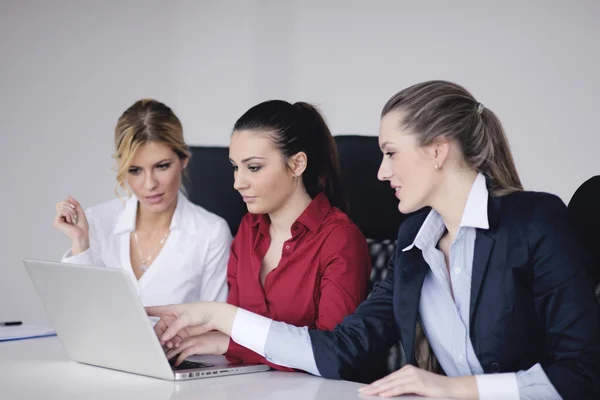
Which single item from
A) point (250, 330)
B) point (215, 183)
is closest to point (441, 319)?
point (250, 330)

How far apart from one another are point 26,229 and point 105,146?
546 millimetres

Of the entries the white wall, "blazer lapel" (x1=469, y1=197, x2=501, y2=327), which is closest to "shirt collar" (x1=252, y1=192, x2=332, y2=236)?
"blazer lapel" (x1=469, y1=197, x2=501, y2=327)

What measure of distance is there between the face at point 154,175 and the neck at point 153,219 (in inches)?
2.3

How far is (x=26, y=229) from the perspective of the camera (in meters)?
3.77

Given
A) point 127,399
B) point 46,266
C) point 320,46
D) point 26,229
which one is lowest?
point 26,229

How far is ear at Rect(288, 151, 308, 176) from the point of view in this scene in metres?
2.10

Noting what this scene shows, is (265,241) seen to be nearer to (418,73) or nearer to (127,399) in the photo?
(127,399)

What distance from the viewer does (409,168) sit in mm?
1651

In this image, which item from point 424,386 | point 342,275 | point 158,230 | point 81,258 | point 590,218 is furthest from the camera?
point 158,230

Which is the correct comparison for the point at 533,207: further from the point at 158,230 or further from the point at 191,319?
the point at 158,230

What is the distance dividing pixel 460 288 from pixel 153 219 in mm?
1260

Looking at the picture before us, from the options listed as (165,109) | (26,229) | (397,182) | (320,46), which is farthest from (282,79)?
(397,182)

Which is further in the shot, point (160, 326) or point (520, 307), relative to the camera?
point (160, 326)

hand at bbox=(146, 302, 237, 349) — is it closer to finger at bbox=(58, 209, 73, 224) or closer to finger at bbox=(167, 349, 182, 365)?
finger at bbox=(167, 349, 182, 365)
